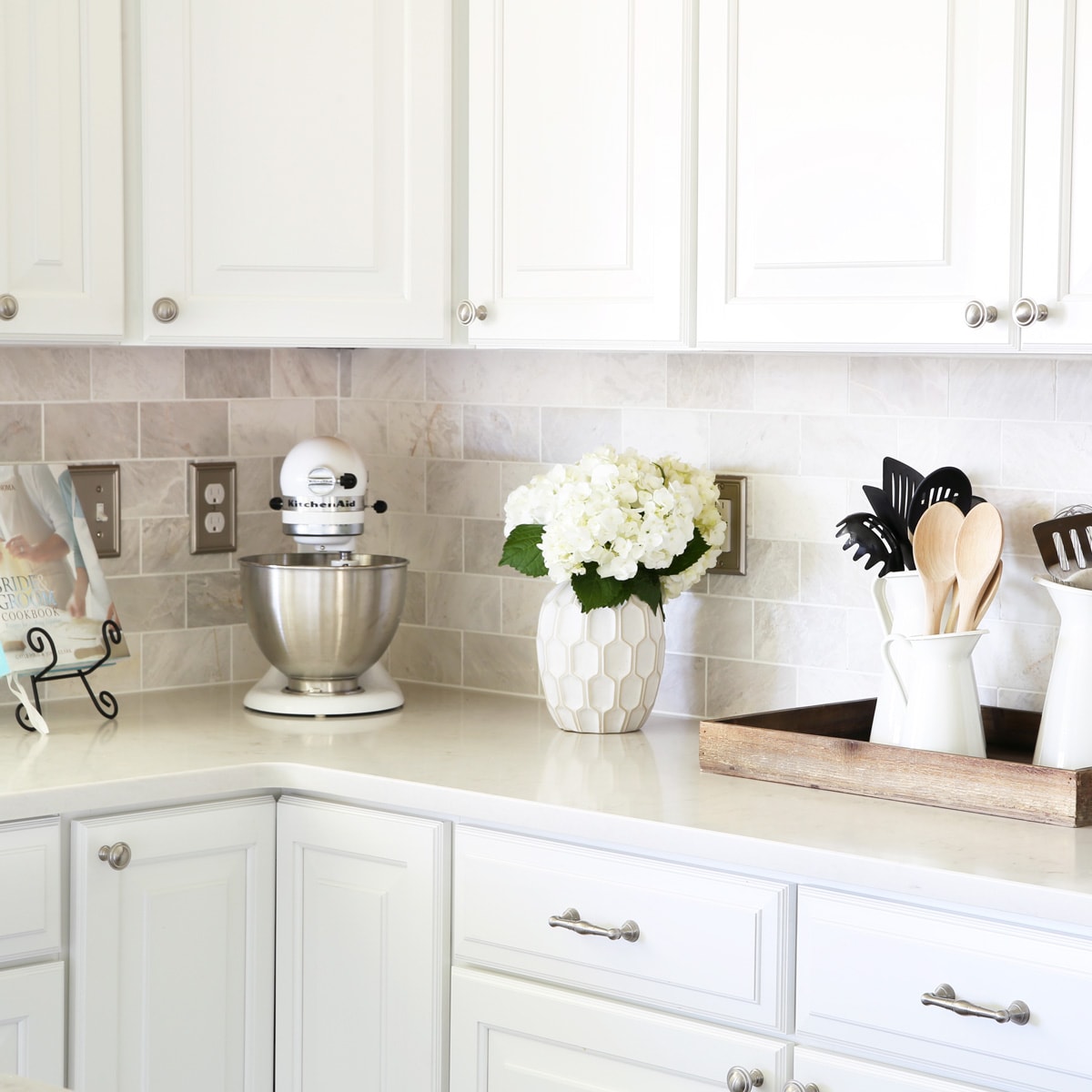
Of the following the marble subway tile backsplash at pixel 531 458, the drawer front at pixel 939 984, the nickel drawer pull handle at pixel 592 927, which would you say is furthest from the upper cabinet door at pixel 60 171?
the drawer front at pixel 939 984

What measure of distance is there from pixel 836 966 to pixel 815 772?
323 mm

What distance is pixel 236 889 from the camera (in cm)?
212

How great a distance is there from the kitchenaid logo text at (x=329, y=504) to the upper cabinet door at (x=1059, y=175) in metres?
1.14

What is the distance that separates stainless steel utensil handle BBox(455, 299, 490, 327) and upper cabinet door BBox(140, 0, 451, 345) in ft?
0.09

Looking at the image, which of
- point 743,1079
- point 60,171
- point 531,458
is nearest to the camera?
point 743,1079

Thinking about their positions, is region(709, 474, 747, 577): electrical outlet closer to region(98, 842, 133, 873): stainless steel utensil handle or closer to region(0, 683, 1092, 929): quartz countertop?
region(0, 683, 1092, 929): quartz countertop

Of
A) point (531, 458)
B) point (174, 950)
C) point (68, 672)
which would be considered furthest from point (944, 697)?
point (68, 672)

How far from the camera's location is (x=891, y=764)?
193 cm

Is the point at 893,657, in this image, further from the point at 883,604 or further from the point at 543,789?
the point at 543,789

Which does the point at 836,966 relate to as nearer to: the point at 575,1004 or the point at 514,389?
the point at 575,1004

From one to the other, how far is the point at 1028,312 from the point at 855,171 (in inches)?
10.7

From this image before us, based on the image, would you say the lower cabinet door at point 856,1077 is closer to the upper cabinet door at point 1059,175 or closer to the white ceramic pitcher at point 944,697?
the white ceramic pitcher at point 944,697

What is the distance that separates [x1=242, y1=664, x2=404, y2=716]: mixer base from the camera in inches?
96.3

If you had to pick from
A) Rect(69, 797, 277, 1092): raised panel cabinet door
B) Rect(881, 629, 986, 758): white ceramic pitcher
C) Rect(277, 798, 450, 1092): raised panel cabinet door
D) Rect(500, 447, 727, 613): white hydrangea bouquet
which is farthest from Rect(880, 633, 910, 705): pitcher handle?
Rect(69, 797, 277, 1092): raised panel cabinet door
